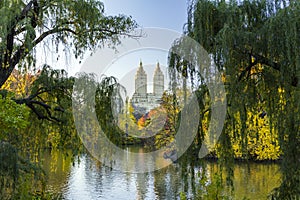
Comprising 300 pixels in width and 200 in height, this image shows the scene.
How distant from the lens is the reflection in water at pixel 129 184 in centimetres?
814

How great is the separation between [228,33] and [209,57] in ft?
1.12

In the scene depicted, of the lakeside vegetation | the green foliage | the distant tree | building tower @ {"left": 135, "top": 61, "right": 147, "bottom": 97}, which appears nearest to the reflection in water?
the distant tree

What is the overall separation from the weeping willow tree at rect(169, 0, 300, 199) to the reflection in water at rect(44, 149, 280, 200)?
3.42 meters

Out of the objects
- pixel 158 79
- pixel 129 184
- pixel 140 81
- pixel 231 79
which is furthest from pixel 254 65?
pixel 140 81

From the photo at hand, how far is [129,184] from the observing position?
9.67 meters

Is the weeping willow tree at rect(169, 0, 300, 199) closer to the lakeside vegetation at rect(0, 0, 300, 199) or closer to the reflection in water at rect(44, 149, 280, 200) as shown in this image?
the lakeside vegetation at rect(0, 0, 300, 199)

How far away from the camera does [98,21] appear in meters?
5.45

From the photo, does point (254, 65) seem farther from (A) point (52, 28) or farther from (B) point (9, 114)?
(A) point (52, 28)

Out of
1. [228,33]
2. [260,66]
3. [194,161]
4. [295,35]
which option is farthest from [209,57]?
[194,161]

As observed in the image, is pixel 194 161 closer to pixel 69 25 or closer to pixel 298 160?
pixel 298 160

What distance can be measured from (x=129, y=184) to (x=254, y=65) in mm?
6812

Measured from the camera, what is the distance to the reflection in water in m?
Result: 8.14

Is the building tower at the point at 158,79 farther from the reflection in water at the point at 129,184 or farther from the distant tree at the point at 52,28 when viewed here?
the reflection in water at the point at 129,184

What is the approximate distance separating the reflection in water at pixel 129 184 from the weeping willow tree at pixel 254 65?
342 centimetres
